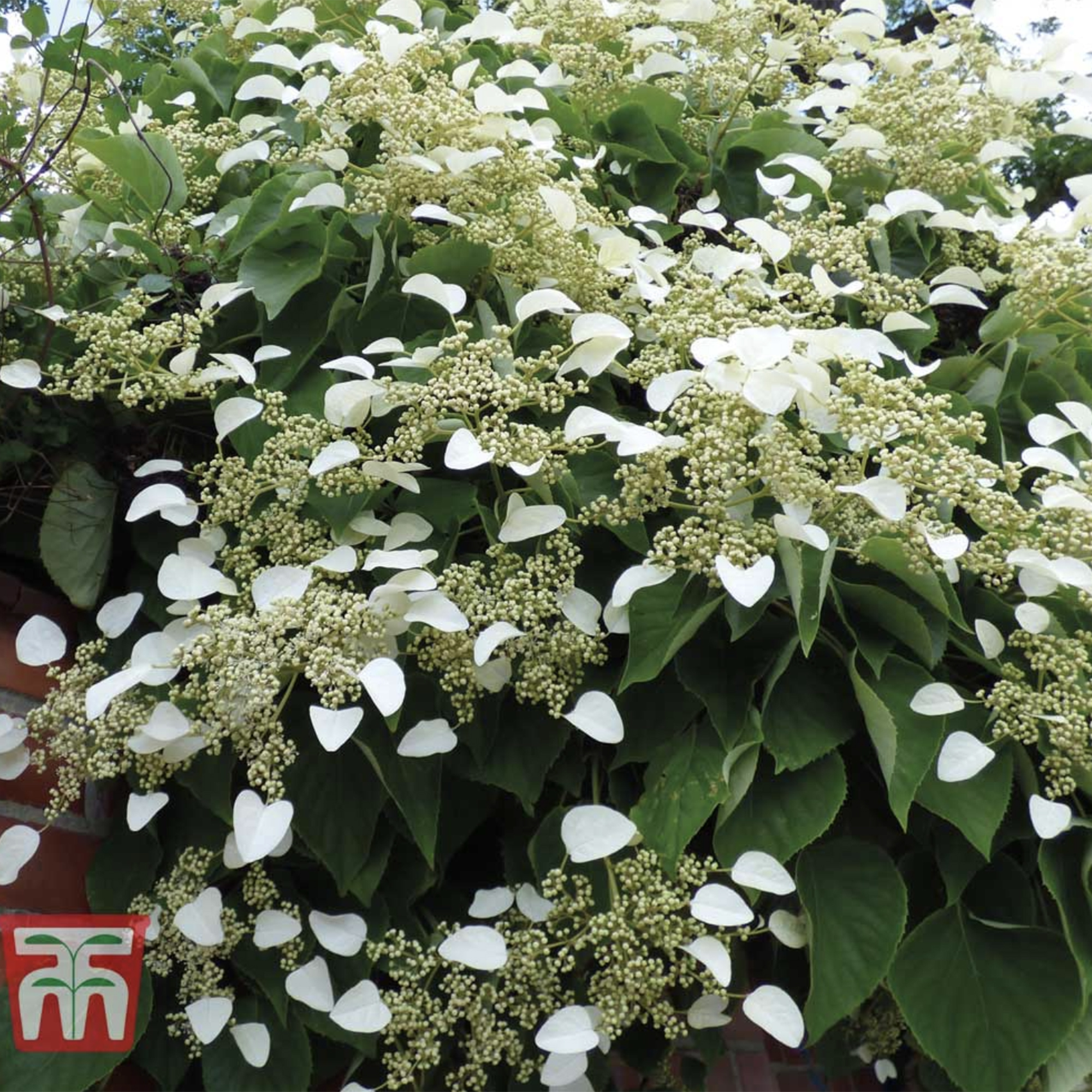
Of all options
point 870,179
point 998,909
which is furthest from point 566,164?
point 998,909

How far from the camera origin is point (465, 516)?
3.10 feet

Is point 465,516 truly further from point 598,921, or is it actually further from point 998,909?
point 998,909

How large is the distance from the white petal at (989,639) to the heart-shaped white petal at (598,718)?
0.30 m

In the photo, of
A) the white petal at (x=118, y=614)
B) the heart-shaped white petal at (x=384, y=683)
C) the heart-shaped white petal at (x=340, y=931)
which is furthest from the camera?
the white petal at (x=118, y=614)

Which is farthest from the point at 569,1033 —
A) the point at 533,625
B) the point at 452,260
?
the point at 452,260

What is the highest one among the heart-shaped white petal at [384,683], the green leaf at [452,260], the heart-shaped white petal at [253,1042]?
the green leaf at [452,260]

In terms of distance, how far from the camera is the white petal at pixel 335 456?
889 millimetres

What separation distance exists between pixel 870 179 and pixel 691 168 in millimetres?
217

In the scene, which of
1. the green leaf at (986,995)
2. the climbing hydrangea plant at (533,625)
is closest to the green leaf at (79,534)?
the climbing hydrangea plant at (533,625)

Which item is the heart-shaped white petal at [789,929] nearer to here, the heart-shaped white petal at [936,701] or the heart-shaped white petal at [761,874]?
the heart-shaped white petal at [761,874]

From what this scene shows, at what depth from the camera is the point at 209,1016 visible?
891 mm

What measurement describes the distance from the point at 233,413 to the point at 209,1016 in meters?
0.50

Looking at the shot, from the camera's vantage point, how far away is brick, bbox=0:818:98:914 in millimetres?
956

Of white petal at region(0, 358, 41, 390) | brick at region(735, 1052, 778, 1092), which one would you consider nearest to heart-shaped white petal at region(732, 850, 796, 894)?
brick at region(735, 1052, 778, 1092)
